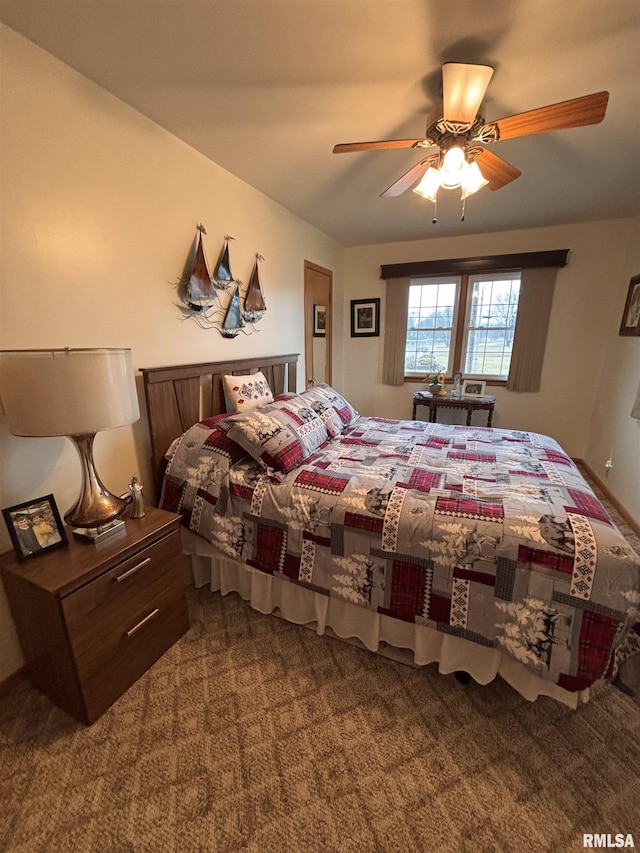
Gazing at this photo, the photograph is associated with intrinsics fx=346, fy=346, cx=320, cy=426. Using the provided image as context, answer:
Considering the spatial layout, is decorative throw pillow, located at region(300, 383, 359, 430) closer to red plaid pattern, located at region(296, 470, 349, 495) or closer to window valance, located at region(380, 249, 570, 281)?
red plaid pattern, located at region(296, 470, 349, 495)

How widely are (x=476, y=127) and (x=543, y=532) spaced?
5.63ft

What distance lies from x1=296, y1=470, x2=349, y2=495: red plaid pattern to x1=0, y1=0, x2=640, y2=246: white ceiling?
5.62 feet

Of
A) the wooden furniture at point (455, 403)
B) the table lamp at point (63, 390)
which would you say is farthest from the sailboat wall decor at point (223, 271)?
the wooden furniture at point (455, 403)

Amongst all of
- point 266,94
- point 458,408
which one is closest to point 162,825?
point 266,94

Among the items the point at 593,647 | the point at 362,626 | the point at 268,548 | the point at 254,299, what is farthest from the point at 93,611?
the point at 254,299

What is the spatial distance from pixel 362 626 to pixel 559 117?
2220 mm

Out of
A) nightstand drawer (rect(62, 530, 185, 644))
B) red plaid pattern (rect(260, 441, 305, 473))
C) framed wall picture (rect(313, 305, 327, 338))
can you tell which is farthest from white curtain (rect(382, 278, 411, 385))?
nightstand drawer (rect(62, 530, 185, 644))

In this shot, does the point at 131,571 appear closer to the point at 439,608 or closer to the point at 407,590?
the point at 407,590

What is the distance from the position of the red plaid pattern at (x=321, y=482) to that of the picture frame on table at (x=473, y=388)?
2.79 meters

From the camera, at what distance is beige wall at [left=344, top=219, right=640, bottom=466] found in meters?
3.25

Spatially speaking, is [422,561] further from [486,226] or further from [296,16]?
[486,226]

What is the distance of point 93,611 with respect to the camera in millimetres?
1215

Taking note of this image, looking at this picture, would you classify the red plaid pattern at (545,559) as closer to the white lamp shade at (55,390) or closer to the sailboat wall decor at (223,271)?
the white lamp shade at (55,390)

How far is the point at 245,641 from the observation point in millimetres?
1631
